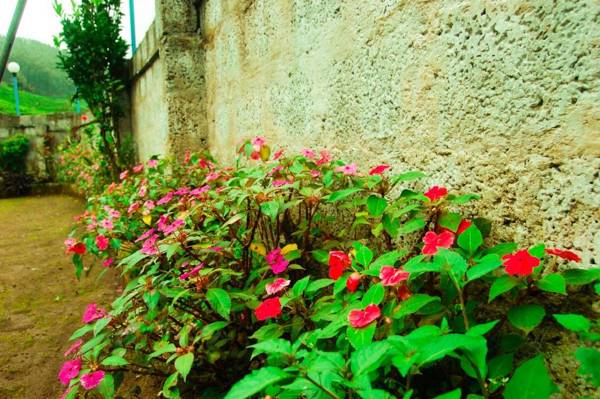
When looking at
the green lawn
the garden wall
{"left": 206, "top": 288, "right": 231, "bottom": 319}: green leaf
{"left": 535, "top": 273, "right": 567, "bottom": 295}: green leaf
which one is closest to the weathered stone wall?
the green lawn

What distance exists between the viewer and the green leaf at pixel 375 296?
867 mm

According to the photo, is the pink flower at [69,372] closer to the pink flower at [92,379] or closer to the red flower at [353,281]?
the pink flower at [92,379]

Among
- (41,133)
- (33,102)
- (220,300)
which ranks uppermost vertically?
(33,102)

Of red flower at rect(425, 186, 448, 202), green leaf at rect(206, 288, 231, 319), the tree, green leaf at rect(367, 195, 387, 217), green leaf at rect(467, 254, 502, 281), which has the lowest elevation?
green leaf at rect(206, 288, 231, 319)

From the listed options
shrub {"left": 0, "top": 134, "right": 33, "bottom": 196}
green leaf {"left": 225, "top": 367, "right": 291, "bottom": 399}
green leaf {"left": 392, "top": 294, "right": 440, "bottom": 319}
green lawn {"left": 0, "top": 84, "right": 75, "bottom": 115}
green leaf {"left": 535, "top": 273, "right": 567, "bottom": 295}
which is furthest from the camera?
green lawn {"left": 0, "top": 84, "right": 75, "bottom": 115}

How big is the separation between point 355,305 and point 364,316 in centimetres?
10

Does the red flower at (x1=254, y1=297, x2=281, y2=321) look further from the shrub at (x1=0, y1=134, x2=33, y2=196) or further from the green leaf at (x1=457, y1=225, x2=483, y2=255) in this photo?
the shrub at (x1=0, y1=134, x2=33, y2=196)

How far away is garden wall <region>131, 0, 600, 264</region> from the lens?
85cm

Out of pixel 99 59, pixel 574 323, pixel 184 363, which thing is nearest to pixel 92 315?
pixel 184 363

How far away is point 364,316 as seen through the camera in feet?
2.70

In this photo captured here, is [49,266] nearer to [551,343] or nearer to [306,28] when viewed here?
[306,28]

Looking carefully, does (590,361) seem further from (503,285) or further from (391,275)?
(391,275)

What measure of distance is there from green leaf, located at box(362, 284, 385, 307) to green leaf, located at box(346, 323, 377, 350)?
0.22ft

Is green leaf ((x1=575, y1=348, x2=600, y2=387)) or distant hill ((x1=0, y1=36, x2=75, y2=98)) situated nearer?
green leaf ((x1=575, y1=348, x2=600, y2=387))
